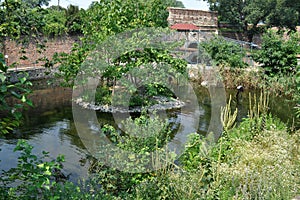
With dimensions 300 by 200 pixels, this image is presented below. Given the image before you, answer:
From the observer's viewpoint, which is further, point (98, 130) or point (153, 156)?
point (98, 130)

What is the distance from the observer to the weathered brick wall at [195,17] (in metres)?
26.7

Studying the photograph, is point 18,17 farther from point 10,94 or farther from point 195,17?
point 195,17

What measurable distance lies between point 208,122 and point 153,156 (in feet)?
14.9

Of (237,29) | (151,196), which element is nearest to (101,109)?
(151,196)

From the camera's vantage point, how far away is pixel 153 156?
15.1 ft

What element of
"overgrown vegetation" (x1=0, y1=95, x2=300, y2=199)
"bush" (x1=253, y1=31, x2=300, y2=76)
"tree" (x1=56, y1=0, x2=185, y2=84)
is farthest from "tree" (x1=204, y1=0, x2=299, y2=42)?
"overgrown vegetation" (x1=0, y1=95, x2=300, y2=199)

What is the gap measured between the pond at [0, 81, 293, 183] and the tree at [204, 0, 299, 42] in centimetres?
1742

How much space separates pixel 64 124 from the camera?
852 cm

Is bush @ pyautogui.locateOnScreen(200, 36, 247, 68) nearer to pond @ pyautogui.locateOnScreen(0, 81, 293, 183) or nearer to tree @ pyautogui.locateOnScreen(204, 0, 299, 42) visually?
pond @ pyautogui.locateOnScreen(0, 81, 293, 183)

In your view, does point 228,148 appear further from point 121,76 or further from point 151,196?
point 121,76

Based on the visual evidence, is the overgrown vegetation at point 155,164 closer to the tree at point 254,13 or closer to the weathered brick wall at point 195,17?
the weathered brick wall at point 195,17

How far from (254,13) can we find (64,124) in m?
22.9

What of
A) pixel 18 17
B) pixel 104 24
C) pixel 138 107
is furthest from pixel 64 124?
pixel 18 17

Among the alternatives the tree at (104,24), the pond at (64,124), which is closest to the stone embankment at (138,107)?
the pond at (64,124)
